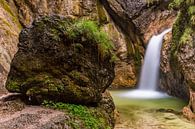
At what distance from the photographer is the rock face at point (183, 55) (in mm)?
14537

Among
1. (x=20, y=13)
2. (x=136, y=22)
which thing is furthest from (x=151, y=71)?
(x=20, y=13)

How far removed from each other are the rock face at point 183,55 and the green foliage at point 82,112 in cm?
607

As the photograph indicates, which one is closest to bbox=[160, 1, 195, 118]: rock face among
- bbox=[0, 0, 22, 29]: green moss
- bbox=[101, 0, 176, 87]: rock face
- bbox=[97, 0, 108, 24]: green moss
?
bbox=[101, 0, 176, 87]: rock face

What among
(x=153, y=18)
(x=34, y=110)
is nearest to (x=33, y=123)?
(x=34, y=110)

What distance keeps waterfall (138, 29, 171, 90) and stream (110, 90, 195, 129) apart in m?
3.45

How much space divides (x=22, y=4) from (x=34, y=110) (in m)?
13.0

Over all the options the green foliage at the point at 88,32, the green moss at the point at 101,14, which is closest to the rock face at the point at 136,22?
the green moss at the point at 101,14

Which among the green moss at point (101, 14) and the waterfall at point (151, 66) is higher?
the green moss at point (101, 14)

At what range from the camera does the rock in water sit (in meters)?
9.66

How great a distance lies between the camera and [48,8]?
2153cm

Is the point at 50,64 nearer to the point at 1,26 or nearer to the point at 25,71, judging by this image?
the point at 25,71

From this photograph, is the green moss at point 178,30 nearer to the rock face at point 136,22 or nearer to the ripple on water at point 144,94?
the ripple on water at point 144,94

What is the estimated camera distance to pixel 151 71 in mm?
22062

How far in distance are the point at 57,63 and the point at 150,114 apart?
232 inches
